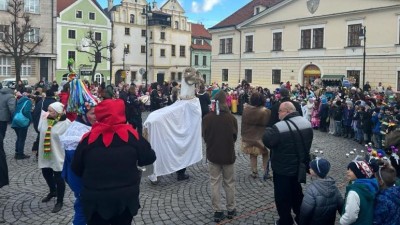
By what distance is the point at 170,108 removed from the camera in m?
8.87

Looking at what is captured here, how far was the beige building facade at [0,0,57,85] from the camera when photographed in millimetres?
44344

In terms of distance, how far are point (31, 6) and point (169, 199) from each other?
44.1 metres

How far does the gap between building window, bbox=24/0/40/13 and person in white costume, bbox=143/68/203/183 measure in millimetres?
41690

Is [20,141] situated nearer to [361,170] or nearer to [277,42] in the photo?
[361,170]

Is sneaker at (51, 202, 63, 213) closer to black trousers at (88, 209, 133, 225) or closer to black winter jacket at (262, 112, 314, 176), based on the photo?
black trousers at (88, 209, 133, 225)

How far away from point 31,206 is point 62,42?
4503 centimetres

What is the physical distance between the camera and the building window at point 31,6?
4475cm

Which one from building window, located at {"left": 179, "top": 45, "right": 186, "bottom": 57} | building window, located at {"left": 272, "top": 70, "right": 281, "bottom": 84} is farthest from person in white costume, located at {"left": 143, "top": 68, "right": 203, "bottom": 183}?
building window, located at {"left": 179, "top": 45, "right": 186, "bottom": 57}

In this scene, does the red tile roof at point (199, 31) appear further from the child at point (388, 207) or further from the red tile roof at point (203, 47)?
the child at point (388, 207)

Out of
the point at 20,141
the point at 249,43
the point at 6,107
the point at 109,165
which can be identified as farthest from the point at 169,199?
the point at 249,43

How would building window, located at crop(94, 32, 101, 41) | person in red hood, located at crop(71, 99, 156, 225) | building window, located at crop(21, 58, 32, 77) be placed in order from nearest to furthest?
person in red hood, located at crop(71, 99, 156, 225), building window, located at crop(21, 58, 32, 77), building window, located at crop(94, 32, 101, 41)

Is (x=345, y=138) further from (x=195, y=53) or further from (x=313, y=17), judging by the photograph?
(x=195, y=53)

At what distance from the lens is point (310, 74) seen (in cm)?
3594

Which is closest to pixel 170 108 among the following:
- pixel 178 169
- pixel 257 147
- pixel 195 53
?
pixel 178 169
